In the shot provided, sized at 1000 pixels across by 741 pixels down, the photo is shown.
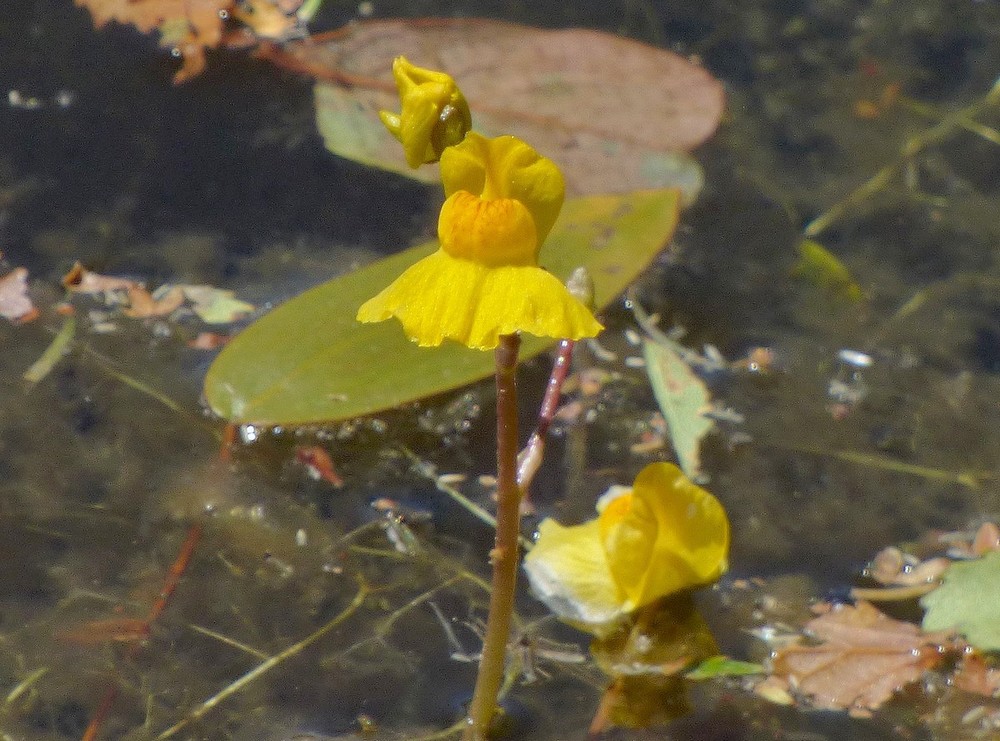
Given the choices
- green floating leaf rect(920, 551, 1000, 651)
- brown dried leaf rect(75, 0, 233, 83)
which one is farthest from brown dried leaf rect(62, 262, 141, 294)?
green floating leaf rect(920, 551, 1000, 651)

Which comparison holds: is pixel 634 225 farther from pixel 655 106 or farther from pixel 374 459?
pixel 374 459

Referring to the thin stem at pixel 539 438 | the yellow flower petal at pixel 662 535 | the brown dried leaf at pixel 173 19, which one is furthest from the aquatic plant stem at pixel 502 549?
the brown dried leaf at pixel 173 19

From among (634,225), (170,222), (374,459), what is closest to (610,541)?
(374,459)

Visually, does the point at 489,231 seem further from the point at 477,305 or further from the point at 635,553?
the point at 635,553

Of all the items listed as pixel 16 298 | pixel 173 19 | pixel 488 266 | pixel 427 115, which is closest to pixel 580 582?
pixel 488 266

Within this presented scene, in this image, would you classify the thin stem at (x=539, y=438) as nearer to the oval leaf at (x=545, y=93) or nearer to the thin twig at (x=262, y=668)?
the thin twig at (x=262, y=668)

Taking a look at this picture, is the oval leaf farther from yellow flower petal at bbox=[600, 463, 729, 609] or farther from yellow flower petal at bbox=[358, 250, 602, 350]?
yellow flower petal at bbox=[358, 250, 602, 350]
